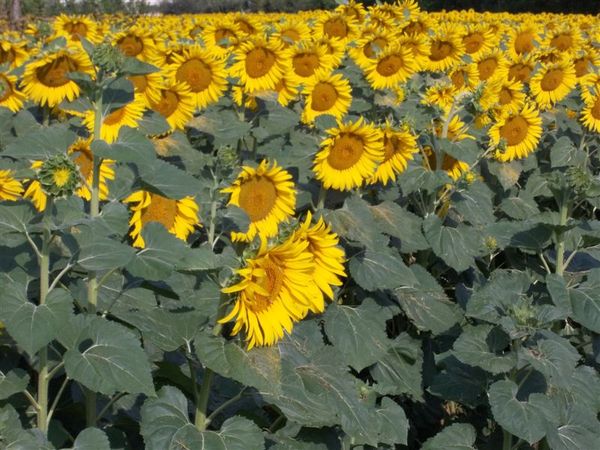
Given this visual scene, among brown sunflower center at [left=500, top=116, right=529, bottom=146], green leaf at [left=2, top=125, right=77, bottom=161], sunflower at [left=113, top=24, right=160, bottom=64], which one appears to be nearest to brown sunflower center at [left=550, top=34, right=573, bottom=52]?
brown sunflower center at [left=500, top=116, right=529, bottom=146]

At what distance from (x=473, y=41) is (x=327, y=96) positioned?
84.2 inches

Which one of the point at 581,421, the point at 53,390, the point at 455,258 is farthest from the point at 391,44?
the point at 53,390

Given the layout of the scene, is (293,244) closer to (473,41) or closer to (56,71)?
(56,71)

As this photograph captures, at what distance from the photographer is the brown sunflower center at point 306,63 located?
14.0 ft

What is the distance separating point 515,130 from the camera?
4.43 metres

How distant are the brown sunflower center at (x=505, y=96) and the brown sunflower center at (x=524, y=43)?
1.77m

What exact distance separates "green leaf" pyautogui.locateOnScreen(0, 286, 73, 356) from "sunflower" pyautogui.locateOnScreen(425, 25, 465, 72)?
3705 mm

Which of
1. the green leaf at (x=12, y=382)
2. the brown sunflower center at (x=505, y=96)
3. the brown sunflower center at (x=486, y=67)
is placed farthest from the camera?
the brown sunflower center at (x=486, y=67)

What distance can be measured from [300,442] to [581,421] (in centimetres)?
109

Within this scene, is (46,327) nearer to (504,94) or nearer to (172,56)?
(172,56)

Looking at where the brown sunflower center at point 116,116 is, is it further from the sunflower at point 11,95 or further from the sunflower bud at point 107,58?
the sunflower bud at point 107,58

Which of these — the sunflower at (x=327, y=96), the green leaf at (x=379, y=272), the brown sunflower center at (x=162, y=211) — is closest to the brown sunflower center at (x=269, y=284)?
the brown sunflower center at (x=162, y=211)

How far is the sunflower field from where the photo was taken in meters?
1.88

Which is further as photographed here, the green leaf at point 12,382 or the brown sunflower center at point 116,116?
the brown sunflower center at point 116,116
